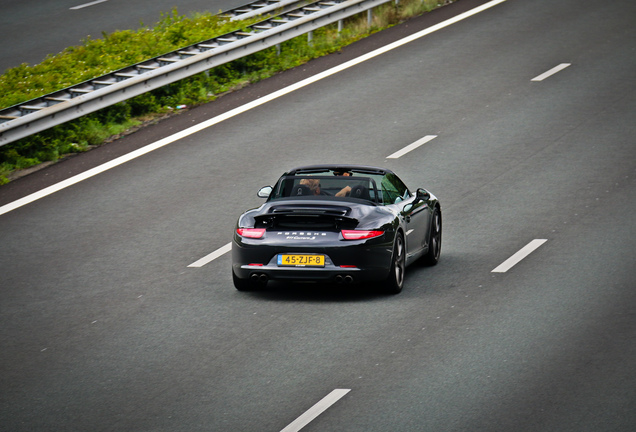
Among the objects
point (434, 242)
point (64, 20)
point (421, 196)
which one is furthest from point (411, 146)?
point (64, 20)

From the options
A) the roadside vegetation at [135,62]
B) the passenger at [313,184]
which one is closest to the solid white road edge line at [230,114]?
the roadside vegetation at [135,62]

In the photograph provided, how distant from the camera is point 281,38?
1000 inches

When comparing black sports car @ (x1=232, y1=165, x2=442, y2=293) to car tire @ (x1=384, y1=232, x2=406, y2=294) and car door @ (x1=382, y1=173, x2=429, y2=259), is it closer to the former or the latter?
car tire @ (x1=384, y1=232, x2=406, y2=294)

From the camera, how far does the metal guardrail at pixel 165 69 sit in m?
19.3

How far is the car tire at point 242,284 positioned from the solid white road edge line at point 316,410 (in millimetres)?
3481

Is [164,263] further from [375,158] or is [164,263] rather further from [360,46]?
[360,46]

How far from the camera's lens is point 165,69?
72.7 ft

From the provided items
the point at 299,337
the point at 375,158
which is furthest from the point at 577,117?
the point at 299,337

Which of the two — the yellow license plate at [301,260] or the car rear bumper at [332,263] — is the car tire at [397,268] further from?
the yellow license plate at [301,260]

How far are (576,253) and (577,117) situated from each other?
772 cm

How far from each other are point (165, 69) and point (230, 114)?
1.47 m

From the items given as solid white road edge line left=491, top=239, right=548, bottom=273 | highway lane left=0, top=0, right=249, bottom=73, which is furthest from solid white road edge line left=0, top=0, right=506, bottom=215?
solid white road edge line left=491, top=239, right=548, bottom=273

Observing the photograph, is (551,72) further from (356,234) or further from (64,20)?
(356,234)

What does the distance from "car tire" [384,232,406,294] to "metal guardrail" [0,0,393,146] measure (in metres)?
A: 8.19
